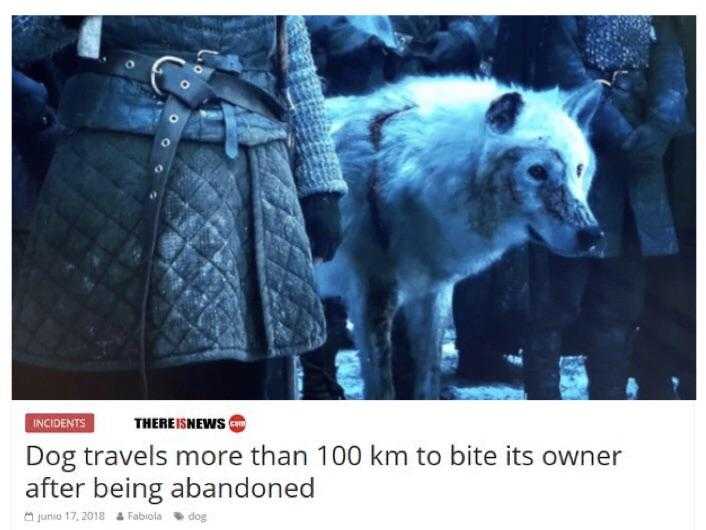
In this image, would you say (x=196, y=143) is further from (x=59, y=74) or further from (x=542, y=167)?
(x=542, y=167)

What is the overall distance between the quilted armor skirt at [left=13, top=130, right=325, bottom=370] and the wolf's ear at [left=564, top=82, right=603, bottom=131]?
602mm

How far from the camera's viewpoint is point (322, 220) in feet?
5.51

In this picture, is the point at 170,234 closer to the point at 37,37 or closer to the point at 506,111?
the point at 37,37

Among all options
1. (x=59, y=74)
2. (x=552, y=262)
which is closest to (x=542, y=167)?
(x=552, y=262)

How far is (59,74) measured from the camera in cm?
166

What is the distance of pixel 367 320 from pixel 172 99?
0.58 meters

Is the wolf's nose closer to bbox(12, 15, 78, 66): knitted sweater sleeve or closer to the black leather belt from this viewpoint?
the black leather belt

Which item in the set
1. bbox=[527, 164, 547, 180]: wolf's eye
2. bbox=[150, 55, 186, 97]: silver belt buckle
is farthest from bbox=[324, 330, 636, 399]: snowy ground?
bbox=[150, 55, 186, 97]: silver belt buckle

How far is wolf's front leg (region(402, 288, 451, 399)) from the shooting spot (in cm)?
191

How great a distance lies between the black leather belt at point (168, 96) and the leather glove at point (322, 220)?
179mm
